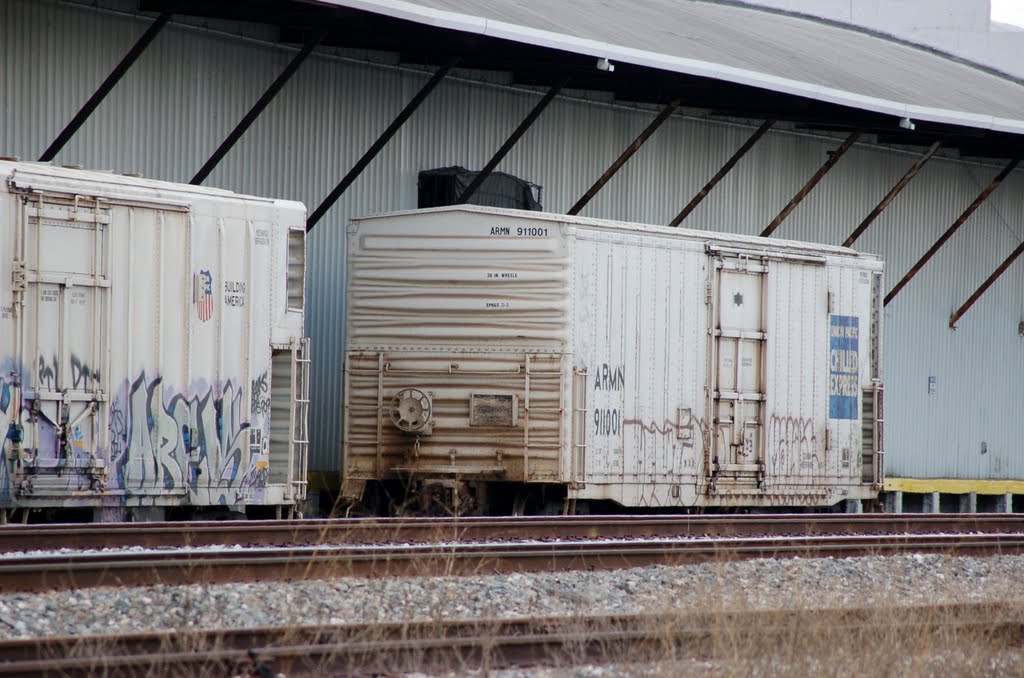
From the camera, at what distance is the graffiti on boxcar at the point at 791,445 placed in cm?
1867

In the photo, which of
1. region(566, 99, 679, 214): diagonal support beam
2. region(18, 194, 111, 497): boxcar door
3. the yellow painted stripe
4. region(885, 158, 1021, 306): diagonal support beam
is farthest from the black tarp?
the yellow painted stripe

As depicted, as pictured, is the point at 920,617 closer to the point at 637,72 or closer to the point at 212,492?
the point at 212,492

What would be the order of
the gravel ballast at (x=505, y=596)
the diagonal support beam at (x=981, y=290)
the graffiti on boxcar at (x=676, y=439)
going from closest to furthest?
the gravel ballast at (x=505, y=596)
the graffiti on boxcar at (x=676, y=439)
the diagonal support beam at (x=981, y=290)

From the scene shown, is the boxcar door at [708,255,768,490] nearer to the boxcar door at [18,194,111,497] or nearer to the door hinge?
the boxcar door at [18,194,111,497]

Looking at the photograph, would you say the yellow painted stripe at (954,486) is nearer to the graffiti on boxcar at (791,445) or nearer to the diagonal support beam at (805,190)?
the diagonal support beam at (805,190)

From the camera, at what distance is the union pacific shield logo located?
46.8 ft

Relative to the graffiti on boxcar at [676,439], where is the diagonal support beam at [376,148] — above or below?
above

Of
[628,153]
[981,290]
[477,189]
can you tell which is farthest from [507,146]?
[981,290]

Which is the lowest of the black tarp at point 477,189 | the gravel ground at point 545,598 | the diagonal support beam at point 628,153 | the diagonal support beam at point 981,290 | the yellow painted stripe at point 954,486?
the yellow painted stripe at point 954,486

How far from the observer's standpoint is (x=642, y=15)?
87.4 ft

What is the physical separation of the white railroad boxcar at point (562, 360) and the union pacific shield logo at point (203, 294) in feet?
9.67

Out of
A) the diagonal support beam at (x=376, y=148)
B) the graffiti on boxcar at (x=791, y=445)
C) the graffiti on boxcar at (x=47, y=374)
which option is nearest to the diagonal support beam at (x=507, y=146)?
the diagonal support beam at (x=376, y=148)

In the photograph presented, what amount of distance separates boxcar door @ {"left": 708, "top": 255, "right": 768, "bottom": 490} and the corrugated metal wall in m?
5.32

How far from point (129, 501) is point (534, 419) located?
4894 millimetres
